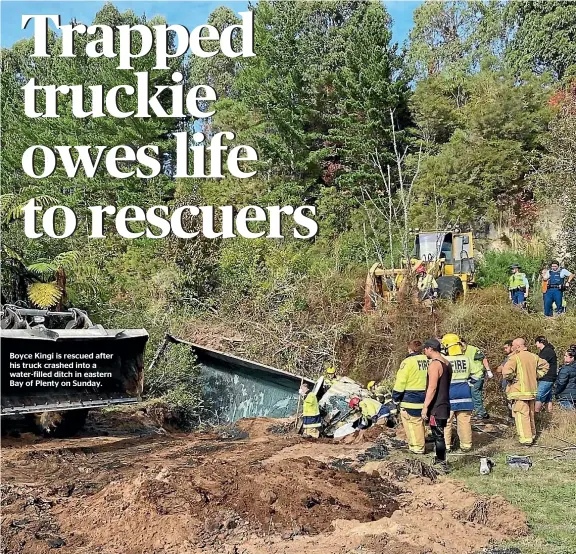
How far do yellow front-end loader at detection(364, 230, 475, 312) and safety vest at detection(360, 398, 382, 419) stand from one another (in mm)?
4014

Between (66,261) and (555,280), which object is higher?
(66,261)

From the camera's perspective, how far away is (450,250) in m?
18.3

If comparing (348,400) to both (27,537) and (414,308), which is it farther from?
(27,537)

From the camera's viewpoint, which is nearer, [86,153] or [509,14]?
[86,153]

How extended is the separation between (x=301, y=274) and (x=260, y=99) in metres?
13.9

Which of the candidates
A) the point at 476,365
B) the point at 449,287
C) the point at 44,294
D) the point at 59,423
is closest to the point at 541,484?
the point at 476,365

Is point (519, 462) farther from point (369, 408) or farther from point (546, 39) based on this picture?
point (546, 39)

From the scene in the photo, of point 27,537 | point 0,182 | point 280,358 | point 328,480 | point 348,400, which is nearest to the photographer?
point 27,537

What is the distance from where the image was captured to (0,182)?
32.6 metres

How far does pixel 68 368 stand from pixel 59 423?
1.24 meters

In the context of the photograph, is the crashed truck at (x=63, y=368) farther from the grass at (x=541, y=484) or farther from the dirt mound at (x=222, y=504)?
the grass at (x=541, y=484)

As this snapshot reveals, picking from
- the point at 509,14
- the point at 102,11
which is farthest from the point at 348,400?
the point at 102,11

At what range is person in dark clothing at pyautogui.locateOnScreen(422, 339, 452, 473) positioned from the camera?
8.16m

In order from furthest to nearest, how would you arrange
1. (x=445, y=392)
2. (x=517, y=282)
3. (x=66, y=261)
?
(x=517, y=282) < (x=66, y=261) < (x=445, y=392)
